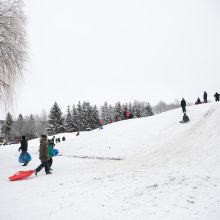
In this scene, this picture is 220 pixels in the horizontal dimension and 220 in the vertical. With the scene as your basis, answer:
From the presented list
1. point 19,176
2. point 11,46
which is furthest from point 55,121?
point 19,176

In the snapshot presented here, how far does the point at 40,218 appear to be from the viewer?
6.04 metres

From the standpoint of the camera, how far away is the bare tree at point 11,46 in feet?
51.2

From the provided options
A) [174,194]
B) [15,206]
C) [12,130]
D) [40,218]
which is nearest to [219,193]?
[174,194]

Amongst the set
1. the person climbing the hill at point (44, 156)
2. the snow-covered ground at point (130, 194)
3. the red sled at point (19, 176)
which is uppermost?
the person climbing the hill at point (44, 156)

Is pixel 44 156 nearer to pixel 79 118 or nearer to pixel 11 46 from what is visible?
pixel 11 46

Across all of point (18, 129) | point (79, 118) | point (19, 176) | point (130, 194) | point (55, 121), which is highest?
point (79, 118)

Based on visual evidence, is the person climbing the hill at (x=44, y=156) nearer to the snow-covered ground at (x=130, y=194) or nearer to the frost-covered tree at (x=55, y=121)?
the snow-covered ground at (x=130, y=194)

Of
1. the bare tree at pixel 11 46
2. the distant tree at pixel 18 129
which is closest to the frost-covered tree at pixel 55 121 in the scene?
the distant tree at pixel 18 129

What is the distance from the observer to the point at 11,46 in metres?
15.7

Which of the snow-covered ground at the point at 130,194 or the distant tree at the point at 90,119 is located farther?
the distant tree at the point at 90,119

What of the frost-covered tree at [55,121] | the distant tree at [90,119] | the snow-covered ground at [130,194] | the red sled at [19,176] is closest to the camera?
the snow-covered ground at [130,194]

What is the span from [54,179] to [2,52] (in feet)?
31.1

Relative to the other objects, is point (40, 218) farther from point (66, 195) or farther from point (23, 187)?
point (23, 187)

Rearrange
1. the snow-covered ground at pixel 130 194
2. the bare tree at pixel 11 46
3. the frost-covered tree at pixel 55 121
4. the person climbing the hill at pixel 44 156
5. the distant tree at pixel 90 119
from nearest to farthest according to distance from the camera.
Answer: the snow-covered ground at pixel 130 194 < the person climbing the hill at pixel 44 156 < the bare tree at pixel 11 46 < the frost-covered tree at pixel 55 121 < the distant tree at pixel 90 119
